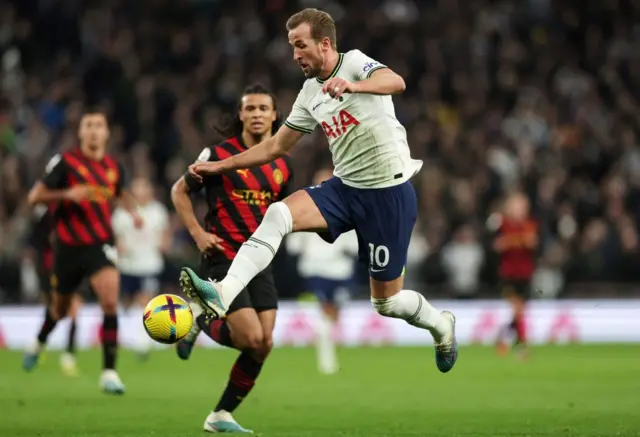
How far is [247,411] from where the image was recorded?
35.2 feet

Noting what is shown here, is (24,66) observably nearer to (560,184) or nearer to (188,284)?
(560,184)

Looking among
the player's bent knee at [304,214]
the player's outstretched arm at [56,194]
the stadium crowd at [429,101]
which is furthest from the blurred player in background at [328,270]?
the player's bent knee at [304,214]

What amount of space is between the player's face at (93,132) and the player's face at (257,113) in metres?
3.55

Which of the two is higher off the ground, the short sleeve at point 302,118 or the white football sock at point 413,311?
the short sleeve at point 302,118

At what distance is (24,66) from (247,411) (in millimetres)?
13751

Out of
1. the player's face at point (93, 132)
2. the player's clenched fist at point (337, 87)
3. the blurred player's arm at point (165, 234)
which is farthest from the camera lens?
the blurred player's arm at point (165, 234)

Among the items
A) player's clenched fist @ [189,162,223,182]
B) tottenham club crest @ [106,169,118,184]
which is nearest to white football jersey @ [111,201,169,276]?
tottenham club crest @ [106,169,118,184]

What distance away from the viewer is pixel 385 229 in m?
8.26

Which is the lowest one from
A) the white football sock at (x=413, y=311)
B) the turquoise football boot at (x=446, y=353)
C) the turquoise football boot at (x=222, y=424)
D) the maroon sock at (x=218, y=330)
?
the turquoise football boot at (x=222, y=424)

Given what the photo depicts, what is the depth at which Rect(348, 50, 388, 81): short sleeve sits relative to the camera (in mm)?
7895

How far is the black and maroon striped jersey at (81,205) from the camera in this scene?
40.9ft

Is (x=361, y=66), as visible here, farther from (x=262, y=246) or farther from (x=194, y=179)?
(x=194, y=179)

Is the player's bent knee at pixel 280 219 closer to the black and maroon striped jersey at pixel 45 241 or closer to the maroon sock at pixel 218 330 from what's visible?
the maroon sock at pixel 218 330

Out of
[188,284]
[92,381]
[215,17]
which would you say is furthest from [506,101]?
[188,284]
